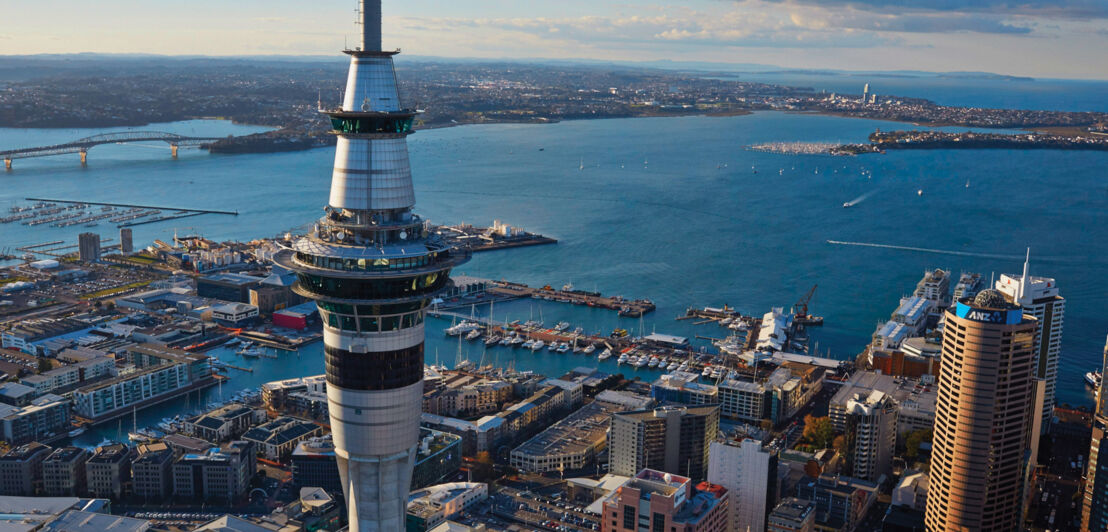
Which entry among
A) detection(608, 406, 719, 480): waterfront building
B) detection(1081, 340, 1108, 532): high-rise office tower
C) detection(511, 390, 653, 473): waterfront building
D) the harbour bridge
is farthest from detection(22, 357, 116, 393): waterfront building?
the harbour bridge

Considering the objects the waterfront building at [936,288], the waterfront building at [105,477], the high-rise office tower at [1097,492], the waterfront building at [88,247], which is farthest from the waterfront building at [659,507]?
the waterfront building at [88,247]

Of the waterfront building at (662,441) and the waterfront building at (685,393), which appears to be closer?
the waterfront building at (662,441)

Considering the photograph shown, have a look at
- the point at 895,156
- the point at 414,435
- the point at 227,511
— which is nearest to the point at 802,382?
the point at 227,511

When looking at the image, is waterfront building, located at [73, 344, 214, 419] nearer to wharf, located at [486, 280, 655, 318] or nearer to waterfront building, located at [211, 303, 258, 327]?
waterfront building, located at [211, 303, 258, 327]

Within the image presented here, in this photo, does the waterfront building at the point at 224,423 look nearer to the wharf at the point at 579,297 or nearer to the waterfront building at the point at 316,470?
the waterfront building at the point at 316,470

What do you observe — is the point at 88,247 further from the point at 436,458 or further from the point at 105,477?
the point at 436,458

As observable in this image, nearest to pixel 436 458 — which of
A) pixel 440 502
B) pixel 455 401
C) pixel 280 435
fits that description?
pixel 440 502
